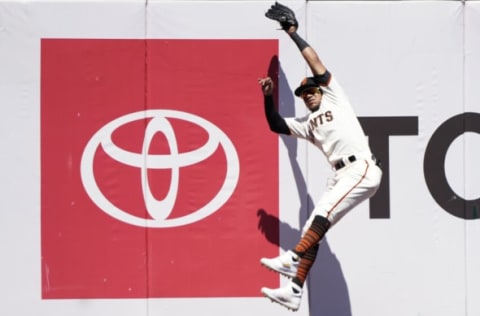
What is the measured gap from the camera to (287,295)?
5.43 meters

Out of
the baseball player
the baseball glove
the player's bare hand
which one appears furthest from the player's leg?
the baseball glove

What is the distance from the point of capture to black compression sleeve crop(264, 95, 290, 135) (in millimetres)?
5781

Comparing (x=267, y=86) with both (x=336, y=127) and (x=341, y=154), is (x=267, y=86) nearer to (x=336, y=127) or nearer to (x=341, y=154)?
(x=336, y=127)

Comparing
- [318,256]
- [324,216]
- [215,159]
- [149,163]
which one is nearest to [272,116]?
[215,159]

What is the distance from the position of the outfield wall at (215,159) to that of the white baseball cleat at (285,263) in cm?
74

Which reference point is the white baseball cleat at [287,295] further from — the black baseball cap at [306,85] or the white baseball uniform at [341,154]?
the black baseball cap at [306,85]

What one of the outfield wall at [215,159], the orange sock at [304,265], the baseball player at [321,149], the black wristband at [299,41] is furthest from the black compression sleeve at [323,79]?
the orange sock at [304,265]

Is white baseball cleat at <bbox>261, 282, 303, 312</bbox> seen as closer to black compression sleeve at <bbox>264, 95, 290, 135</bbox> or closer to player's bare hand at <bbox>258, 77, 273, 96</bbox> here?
black compression sleeve at <bbox>264, 95, 290, 135</bbox>

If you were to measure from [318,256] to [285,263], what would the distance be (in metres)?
0.84

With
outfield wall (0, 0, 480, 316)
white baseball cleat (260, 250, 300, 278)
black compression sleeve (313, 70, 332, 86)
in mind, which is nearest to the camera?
white baseball cleat (260, 250, 300, 278)

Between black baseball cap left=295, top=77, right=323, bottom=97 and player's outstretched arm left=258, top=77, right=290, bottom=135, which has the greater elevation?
black baseball cap left=295, top=77, right=323, bottom=97

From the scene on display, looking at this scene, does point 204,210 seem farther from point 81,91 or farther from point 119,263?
point 81,91

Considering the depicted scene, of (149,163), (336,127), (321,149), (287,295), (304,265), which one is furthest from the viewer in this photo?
(149,163)

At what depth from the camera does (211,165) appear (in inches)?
245
